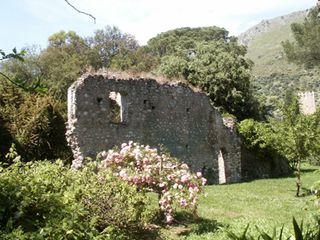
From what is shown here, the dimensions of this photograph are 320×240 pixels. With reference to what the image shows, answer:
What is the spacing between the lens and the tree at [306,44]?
27672 mm

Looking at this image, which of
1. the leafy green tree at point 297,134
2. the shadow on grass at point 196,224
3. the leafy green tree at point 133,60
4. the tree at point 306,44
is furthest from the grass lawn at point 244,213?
the leafy green tree at point 133,60

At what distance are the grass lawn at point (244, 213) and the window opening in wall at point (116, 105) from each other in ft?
15.6

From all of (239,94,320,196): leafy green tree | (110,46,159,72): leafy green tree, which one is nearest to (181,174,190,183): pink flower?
(239,94,320,196): leafy green tree

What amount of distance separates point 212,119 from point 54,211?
17177mm

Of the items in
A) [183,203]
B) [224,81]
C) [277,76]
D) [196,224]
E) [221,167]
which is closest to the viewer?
[183,203]

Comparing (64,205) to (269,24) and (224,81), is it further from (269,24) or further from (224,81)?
(269,24)

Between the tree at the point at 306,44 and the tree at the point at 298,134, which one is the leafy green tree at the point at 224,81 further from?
the tree at the point at 298,134

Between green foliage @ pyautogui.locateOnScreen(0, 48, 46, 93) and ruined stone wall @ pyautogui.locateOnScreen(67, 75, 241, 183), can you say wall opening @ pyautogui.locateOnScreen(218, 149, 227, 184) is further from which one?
green foliage @ pyautogui.locateOnScreen(0, 48, 46, 93)

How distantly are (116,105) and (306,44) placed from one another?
484 inches

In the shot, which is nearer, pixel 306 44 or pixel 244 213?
pixel 244 213

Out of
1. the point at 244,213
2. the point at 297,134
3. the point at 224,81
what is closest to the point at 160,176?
the point at 244,213

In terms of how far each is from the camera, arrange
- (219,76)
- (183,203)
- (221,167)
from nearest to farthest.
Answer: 1. (183,203)
2. (221,167)
3. (219,76)

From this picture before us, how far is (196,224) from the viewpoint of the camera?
10.1 m

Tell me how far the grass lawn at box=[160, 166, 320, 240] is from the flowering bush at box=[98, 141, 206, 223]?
54 cm
